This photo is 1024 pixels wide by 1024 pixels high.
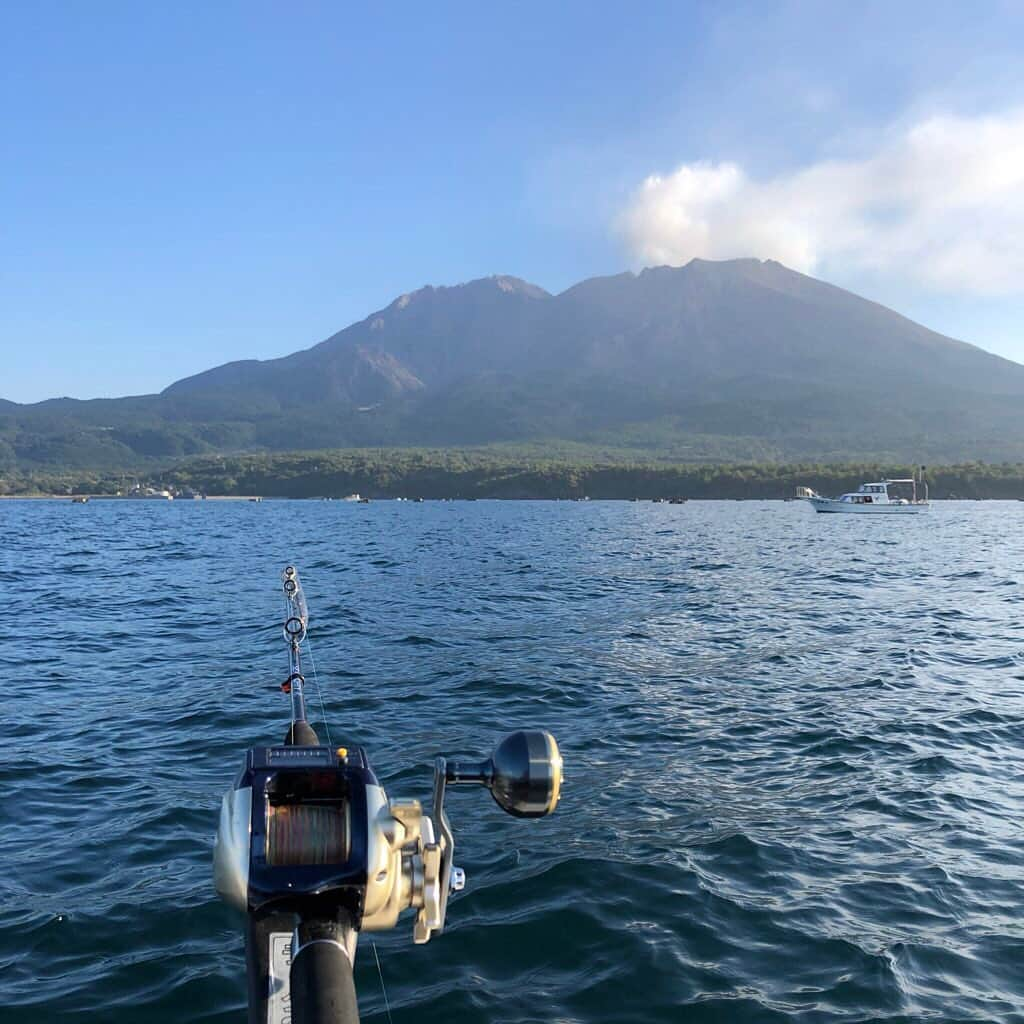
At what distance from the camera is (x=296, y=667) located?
764 centimetres

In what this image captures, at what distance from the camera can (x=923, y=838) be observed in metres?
9.12

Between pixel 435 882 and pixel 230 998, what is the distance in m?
2.88

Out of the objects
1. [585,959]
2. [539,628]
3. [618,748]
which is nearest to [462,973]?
[585,959]

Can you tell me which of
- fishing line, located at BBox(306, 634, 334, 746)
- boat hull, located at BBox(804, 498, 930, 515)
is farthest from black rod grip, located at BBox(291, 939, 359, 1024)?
boat hull, located at BBox(804, 498, 930, 515)

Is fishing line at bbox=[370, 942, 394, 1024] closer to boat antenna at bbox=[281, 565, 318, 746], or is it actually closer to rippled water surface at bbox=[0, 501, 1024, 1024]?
rippled water surface at bbox=[0, 501, 1024, 1024]

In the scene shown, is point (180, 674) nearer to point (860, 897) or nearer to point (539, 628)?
point (539, 628)

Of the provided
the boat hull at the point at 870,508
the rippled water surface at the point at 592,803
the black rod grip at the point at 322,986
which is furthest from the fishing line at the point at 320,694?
the boat hull at the point at 870,508

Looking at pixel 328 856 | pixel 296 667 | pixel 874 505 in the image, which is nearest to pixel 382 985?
pixel 296 667

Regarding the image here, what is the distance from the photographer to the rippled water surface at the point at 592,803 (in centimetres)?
645

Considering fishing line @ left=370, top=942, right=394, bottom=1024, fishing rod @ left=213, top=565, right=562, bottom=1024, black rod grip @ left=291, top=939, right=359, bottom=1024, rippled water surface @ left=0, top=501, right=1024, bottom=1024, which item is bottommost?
rippled water surface @ left=0, top=501, right=1024, bottom=1024

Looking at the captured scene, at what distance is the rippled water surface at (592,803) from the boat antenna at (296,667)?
5.77 ft

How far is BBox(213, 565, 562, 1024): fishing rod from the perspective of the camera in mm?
3885

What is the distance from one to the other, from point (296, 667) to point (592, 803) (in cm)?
414

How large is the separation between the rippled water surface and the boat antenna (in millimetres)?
1759
